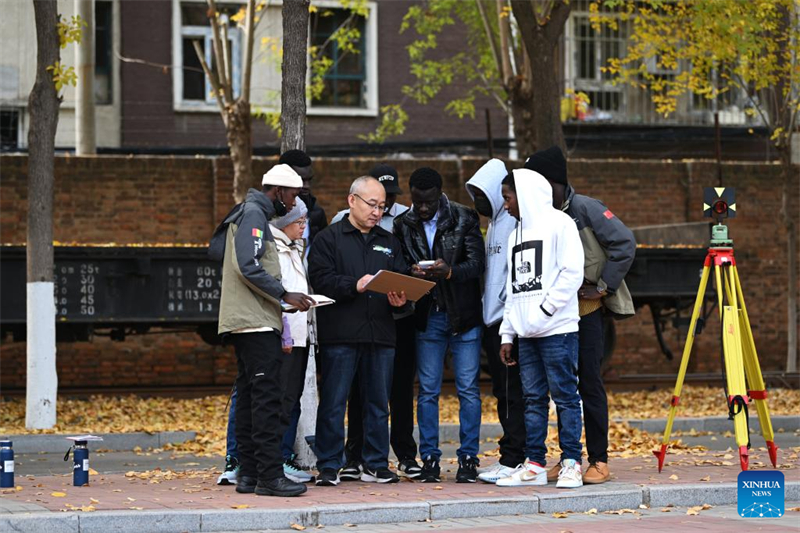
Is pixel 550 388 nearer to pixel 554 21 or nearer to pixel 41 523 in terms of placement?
pixel 41 523

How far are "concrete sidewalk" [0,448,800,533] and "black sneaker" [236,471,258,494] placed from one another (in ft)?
0.19

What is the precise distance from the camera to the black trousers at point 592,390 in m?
9.17

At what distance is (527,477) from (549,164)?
2146mm

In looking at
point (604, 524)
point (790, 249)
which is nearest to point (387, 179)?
point (604, 524)

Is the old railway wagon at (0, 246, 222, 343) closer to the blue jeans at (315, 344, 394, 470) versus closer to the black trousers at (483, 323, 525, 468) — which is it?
the blue jeans at (315, 344, 394, 470)

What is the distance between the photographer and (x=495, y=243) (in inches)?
372

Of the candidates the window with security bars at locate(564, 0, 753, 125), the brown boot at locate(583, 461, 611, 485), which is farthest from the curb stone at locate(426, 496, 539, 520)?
the window with security bars at locate(564, 0, 753, 125)

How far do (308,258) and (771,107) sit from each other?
556 inches

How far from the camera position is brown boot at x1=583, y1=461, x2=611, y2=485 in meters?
9.11

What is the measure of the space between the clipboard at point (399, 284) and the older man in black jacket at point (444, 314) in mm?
409

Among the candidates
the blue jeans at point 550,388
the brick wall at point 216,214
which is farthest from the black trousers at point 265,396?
the brick wall at point 216,214

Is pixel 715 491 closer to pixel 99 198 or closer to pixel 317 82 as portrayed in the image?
pixel 99 198

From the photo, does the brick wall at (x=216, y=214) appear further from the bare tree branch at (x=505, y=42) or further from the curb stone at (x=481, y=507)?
the curb stone at (x=481, y=507)

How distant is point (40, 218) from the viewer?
46.7ft
